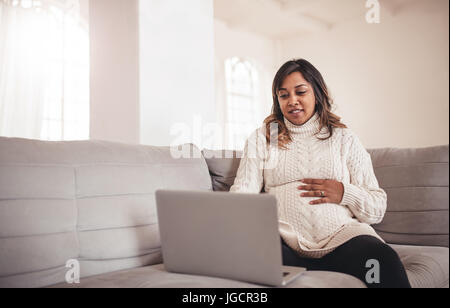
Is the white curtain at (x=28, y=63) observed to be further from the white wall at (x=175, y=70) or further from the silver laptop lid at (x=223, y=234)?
the silver laptop lid at (x=223, y=234)

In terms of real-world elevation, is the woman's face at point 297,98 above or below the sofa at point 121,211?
above

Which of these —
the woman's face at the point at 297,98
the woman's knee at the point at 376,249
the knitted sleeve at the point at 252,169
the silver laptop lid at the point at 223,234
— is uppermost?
the woman's face at the point at 297,98

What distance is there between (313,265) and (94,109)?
1.81 meters

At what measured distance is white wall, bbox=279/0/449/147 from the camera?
5129mm

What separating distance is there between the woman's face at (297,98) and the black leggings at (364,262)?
54 centimetres

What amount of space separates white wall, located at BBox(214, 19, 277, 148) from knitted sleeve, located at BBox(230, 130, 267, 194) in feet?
12.1

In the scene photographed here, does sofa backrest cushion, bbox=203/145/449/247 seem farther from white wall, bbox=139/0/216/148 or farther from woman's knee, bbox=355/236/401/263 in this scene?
white wall, bbox=139/0/216/148

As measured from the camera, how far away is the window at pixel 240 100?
19.3 feet

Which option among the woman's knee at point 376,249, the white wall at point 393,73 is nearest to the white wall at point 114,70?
the woman's knee at point 376,249

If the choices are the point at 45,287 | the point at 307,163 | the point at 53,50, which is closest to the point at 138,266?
the point at 45,287

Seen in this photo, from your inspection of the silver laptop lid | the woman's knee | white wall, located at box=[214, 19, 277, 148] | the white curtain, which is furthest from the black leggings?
white wall, located at box=[214, 19, 277, 148]

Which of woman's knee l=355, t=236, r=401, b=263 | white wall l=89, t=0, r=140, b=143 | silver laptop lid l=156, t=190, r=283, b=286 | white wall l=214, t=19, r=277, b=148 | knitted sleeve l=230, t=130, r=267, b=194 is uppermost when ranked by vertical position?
white wall l=214, t=19, r=277, b=148

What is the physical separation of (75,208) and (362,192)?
97 centimetres

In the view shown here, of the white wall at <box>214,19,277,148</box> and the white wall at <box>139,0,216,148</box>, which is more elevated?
the white wall at <box>214,19,277,148</box>
